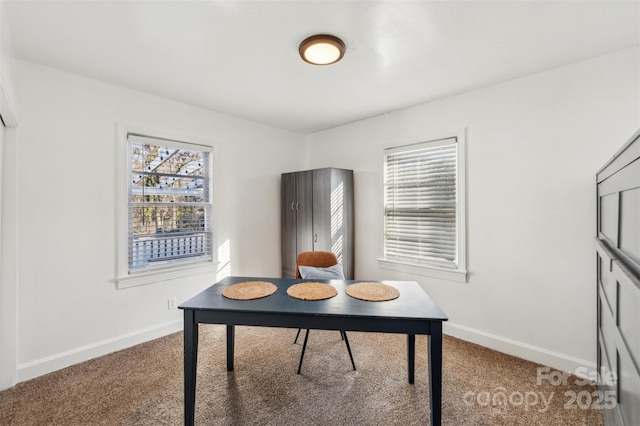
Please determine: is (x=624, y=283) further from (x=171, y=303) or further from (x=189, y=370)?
(x=171, y=303)

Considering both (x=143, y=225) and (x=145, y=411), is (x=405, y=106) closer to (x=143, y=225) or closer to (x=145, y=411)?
(x=143, y=225)

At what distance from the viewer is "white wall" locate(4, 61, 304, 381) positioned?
2254mm

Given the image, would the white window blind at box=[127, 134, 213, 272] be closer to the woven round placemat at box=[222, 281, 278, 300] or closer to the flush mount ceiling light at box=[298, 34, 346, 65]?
the woven round placemat at box=[222, 281, 278, 300]

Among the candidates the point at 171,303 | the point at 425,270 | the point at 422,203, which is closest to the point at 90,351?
the point at 171,303

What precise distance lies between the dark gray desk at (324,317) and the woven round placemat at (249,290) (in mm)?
52

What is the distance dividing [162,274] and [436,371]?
2.76 m

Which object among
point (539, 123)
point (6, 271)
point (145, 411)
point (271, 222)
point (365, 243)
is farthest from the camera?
point (271, 222)

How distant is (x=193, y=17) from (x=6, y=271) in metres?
2.33

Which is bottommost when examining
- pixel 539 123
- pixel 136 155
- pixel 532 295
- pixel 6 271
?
pixel 532 295

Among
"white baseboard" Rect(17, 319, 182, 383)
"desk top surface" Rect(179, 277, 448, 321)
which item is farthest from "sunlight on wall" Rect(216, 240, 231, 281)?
"desk top surface" Rect(179, 277, 448, 321)

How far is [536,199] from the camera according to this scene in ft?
7.99

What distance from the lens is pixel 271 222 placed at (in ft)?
13.3

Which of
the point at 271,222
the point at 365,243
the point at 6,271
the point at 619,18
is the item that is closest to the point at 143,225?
the point at 6,271

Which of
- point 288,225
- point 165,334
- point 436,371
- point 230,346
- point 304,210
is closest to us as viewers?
point 436,371
